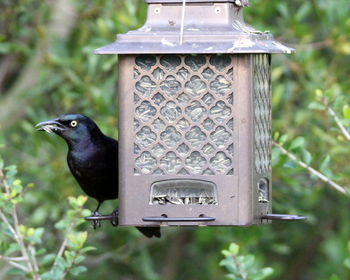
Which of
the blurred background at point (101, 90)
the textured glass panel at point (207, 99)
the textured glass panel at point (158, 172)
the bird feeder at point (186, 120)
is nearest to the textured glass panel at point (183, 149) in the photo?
the bird feeder at point (186, 120)

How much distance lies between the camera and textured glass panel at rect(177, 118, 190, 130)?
529 centimetres

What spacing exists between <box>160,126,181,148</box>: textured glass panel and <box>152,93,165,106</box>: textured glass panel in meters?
0.12

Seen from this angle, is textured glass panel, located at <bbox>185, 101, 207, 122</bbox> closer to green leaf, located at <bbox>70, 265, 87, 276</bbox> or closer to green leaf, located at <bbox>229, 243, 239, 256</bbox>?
green leaf, located at <bbox>229, 243, 239, 256</bbox>

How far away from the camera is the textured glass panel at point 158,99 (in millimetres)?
5312

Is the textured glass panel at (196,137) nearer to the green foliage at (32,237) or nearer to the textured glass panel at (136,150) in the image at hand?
the textured glass panel at (136,150)

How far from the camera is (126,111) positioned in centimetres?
534

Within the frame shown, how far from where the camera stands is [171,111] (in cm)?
531

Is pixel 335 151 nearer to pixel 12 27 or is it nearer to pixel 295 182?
pixel 295 182

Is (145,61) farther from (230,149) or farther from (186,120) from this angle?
(230,149)

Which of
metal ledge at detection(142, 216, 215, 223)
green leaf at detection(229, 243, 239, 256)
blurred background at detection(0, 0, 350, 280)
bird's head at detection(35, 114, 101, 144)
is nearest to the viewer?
metal ledge at detection(142, 216, 215, 223)

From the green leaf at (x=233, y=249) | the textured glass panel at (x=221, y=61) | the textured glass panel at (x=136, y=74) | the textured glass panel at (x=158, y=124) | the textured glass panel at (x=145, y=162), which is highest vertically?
the textured glass panel at (x=221, y=61)

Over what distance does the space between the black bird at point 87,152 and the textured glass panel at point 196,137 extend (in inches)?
29.1

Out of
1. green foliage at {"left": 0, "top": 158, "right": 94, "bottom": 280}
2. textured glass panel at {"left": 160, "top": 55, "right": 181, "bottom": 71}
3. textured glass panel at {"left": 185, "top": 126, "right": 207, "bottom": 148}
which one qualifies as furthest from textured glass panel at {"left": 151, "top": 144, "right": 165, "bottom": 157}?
green foliage at {"left": 0, "top": 158, "right": 94, "bottom": 280}

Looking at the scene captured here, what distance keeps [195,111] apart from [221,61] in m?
0.26
